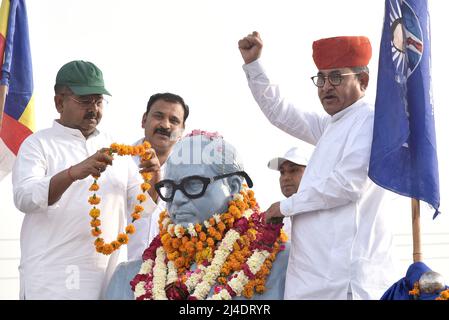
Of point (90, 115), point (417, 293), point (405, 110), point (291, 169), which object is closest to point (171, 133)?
point (291, 169)

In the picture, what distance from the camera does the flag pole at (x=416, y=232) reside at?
5001 millimetres

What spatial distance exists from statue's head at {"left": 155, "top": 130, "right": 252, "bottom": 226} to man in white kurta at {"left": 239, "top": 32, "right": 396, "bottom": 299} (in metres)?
0.39

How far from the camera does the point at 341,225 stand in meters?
5.23

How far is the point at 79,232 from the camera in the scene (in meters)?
5.89

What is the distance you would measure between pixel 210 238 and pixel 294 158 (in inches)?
77.2

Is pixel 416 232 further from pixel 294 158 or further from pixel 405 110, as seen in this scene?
pixel 294 158

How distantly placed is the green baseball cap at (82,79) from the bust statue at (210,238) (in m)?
0.84

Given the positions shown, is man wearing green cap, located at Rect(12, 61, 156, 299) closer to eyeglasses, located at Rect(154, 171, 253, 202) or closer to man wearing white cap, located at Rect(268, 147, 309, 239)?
eyeglasses, located at Rect(154, 171, 253, 202)

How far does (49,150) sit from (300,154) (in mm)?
2157

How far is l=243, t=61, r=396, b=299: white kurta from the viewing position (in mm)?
5172

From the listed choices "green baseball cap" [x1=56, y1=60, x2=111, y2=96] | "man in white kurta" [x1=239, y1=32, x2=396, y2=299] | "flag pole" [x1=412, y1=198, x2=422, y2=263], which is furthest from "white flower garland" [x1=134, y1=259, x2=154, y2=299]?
"flag pole" [x1=412, y1=198, x2=422, y2=263]

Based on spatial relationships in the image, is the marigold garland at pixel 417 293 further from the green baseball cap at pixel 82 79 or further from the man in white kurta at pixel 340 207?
the green baseball cap at pixel 82 79

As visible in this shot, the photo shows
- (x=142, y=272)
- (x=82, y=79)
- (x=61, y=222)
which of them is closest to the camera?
(x=142, y=272)
